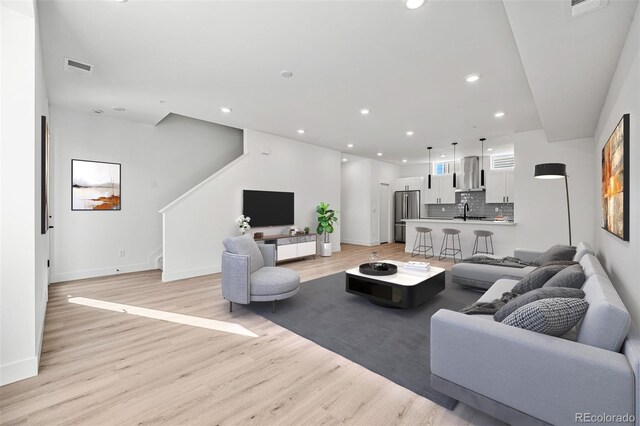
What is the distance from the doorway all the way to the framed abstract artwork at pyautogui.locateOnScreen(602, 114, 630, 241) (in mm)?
7033

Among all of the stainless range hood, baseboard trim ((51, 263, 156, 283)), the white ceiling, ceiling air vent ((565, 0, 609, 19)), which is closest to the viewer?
ceiling air vent ((565, 0, 609, 19))

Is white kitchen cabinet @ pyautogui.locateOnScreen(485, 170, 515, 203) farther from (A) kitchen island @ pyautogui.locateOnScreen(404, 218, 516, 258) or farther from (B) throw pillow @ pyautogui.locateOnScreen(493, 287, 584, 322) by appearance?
(B) throw pillow @ pyautogui.locateOnScreen(493, 287, 584, 322)

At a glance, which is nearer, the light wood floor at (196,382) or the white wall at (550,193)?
the light wood floor at (196,382)

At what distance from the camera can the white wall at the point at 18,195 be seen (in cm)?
204

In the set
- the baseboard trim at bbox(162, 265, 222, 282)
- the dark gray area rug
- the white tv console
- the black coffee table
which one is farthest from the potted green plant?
the black coffee table

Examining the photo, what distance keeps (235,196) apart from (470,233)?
5584mm

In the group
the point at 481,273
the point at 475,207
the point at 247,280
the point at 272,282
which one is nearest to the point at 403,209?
the point at 475,207

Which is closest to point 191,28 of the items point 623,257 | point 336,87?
point 336,87

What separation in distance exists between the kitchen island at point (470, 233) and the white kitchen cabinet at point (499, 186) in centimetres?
167

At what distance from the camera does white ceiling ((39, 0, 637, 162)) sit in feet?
7.43

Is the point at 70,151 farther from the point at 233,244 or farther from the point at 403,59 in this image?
the point at 403,59

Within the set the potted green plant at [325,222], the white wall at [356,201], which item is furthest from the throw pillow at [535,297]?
the white wall at [356,201]

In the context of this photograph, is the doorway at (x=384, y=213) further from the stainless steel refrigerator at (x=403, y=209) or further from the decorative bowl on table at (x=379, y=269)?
the decorative bowl on table at (x=379, y=269)

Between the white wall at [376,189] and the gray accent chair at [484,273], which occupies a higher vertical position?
the white wall at [376,189]
